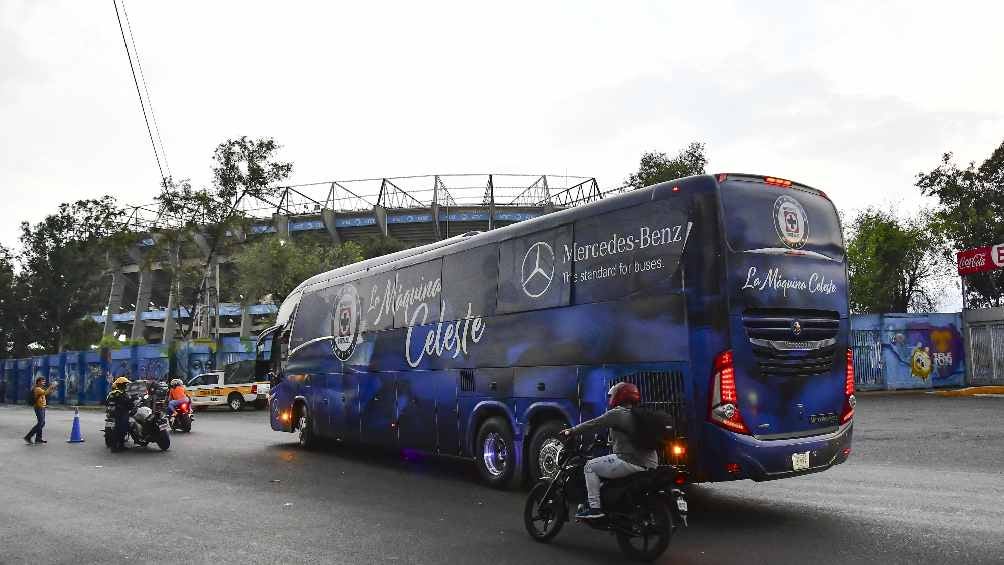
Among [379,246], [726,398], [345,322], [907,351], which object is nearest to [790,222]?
[726,398]

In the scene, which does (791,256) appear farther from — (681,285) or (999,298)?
(999,298)

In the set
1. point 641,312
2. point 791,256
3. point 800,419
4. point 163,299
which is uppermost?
point 163,299

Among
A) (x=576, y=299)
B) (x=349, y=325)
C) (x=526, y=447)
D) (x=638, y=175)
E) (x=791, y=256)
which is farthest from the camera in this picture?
(x=638, y=175)

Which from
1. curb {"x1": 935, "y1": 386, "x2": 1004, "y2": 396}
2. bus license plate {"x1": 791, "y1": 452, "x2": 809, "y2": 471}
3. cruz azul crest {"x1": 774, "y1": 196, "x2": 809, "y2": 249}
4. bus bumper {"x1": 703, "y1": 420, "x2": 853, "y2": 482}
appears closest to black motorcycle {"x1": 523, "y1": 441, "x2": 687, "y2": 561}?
bus bumper {"x1": 703, "y1": 420, "x2": 853, "y2": 482}

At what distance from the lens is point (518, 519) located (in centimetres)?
820

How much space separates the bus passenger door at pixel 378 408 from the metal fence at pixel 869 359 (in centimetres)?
2307

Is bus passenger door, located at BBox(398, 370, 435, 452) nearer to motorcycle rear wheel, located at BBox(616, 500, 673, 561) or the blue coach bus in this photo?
the blue coach bus

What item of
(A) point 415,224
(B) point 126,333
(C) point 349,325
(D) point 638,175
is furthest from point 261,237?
(B) point 126,333

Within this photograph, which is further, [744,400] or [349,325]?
[349,325]

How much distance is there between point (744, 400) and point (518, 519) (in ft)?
8.67

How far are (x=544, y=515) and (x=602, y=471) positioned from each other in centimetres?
88

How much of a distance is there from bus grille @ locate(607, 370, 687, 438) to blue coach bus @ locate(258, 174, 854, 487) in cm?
1

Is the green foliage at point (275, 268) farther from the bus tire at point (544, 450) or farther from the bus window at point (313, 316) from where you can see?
the bus tire at point (544, 450)

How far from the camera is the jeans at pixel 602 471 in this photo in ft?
21.0
